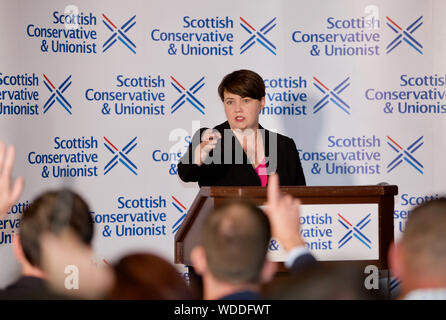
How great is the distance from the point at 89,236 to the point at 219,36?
14.0 feet

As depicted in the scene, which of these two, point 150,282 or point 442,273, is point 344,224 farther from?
point 150,282

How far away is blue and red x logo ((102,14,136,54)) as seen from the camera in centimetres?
567

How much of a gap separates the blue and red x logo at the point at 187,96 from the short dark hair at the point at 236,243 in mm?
4047

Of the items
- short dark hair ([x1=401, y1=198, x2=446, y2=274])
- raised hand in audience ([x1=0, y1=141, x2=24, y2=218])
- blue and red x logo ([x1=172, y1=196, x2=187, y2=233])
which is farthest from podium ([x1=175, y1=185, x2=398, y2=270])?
blue and red x logo ([x1=172, y1=196, x2=187, y2=233])

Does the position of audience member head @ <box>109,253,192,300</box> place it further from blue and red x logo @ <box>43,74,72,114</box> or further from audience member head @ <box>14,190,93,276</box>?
blue and red x logo @ <box>43,74,72,114</box>

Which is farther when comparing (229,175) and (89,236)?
(229,175)

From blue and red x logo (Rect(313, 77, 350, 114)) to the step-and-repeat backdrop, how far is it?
0.03 ft

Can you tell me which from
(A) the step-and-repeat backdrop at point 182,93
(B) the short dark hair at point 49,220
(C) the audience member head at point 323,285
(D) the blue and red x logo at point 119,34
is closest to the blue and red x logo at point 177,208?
(A) the step-and-repeat backdrop at point 182,93

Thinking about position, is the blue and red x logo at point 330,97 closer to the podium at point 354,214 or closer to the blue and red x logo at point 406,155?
the blue and red x logo at point 406,155

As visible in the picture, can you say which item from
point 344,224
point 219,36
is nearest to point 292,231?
point 344,224

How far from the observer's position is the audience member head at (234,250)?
1.65 m

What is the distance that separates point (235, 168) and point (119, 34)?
2265 mm

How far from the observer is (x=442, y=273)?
5.23 feet

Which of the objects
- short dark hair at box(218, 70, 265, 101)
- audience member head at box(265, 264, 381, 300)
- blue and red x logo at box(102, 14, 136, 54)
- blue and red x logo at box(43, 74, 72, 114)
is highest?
blue and red x logo at box(102, 14, 136, 54)
